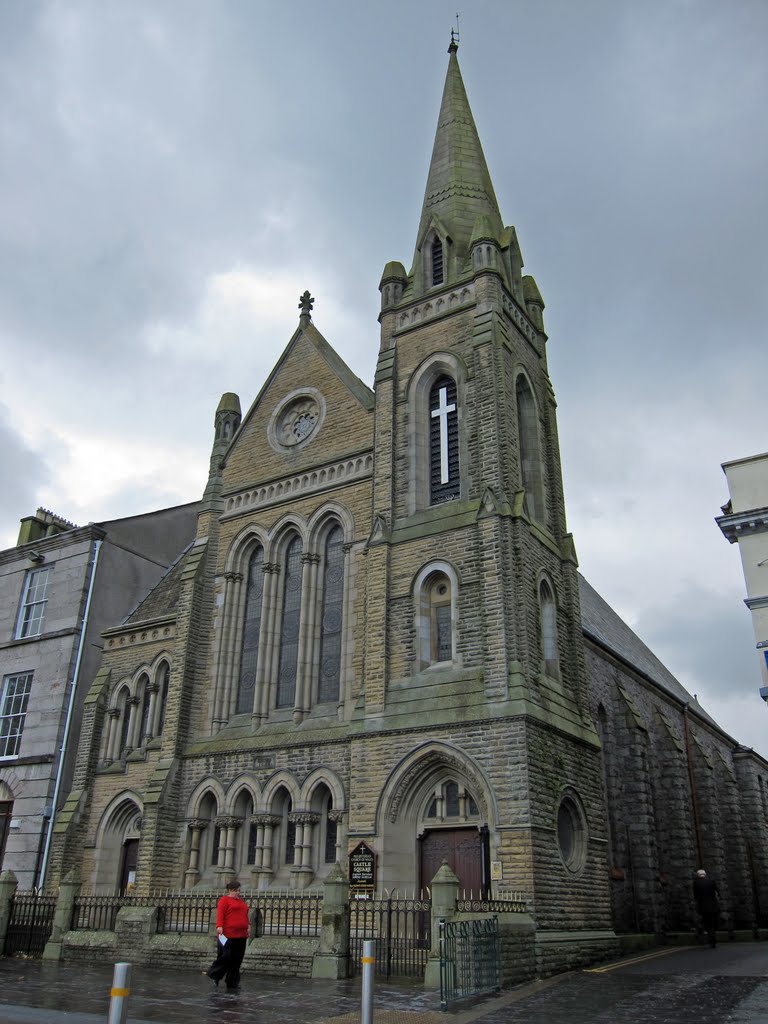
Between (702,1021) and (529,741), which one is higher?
(529,741)

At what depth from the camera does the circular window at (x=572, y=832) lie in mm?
18719

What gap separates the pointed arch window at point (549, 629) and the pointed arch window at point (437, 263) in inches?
361

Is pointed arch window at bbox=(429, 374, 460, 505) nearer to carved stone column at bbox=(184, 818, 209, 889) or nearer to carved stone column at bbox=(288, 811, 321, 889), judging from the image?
carved stone column at bbox=(288, 811, 321, 889)

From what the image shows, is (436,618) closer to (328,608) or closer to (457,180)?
(328,608)

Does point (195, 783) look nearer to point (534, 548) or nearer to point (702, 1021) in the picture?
point (534, 548)

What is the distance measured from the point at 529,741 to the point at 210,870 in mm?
9245

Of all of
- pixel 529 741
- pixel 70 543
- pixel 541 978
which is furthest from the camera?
pixel 70 543

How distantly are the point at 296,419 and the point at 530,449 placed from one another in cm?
700

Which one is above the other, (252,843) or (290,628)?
(290,628)

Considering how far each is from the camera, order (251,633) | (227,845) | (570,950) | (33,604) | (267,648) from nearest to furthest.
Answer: (570,950), (227,845), (267,648), (251,633), (33,604)

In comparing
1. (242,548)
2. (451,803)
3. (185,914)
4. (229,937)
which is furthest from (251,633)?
(229,937)

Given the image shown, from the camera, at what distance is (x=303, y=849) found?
65.4ft

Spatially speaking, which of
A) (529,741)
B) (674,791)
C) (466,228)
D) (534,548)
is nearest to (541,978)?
(529,741)

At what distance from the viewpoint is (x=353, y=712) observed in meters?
19.9
